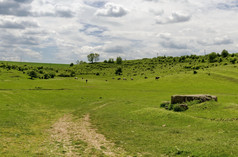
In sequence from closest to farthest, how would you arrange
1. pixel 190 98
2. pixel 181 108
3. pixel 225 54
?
pixel 181 108
pixel 190 98
pixel 225 54

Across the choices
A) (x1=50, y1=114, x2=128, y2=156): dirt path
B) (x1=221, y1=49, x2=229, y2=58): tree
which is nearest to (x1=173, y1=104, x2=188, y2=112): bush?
(x1=50, y1=114, x2=128, y2=156): dirt path

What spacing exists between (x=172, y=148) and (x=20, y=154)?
11919 millimetres

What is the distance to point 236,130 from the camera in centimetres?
1970

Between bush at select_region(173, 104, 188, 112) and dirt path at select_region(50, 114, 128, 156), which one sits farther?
bush at select_region(173, 104, 188, 112)

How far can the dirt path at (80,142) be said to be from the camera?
1695 cm

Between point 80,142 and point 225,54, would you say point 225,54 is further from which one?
point 80,142

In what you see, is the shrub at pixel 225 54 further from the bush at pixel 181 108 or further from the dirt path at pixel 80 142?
the dirt path at pixel 80 142

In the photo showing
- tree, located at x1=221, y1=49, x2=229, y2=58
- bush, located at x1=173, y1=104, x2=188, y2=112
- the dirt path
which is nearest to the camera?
the dirt path

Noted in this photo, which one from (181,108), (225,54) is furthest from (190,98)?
(225,54)

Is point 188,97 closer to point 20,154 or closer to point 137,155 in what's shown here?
point 137,155

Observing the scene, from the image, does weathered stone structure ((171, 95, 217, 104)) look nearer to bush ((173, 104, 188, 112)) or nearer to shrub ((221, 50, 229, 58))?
bush ((173, 104, 188, 112))

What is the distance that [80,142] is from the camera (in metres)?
20.2

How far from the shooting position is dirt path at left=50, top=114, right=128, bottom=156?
1695 centimetres

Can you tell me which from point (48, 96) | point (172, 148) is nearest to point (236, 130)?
point (172, 148)
